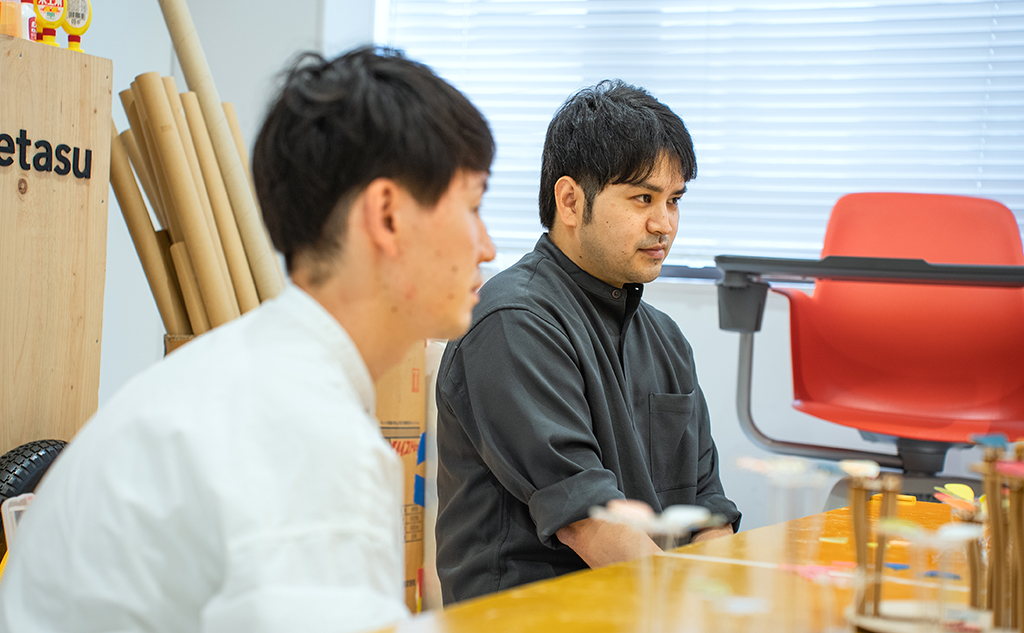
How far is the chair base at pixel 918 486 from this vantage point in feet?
6.27

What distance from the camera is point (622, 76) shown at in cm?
294

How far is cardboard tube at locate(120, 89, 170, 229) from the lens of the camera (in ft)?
7.04

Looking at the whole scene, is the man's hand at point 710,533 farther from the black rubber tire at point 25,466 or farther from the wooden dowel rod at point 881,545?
the black rubber tire at point 25,466

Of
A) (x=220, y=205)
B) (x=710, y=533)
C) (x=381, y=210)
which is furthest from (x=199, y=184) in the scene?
(x=381, y=210)

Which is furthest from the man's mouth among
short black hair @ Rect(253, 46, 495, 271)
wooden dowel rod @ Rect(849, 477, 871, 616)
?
wooden dowel rod @ Rect(849, 477, 871, 616)

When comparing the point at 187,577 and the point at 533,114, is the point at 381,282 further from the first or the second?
the point at 533,114

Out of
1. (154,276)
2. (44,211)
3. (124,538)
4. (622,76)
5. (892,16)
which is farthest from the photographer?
(622,76)

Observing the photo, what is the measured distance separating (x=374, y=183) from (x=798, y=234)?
89.5 inches

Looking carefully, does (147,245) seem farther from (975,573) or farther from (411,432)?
(975,573)

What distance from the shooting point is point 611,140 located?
1.52m

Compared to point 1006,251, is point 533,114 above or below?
above

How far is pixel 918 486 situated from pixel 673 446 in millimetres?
740

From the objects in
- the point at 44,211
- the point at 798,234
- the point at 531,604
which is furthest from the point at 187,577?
the point at 798,234

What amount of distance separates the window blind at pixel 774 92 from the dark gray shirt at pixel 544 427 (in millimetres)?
1421
